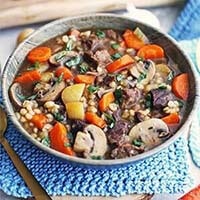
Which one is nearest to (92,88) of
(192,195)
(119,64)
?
(119,64)

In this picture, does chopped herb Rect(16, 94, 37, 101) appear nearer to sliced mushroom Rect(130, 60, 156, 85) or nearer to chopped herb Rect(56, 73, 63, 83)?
chopped herb Rect(56, 73, 63, 83)

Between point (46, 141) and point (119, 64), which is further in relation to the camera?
point (119, 64)

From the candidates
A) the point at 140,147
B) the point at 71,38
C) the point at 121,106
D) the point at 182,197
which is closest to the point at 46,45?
the point at 71,38

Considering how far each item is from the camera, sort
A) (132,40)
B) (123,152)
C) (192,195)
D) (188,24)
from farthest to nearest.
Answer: (188,24) → (132,40) → (192,195) → (123,152)

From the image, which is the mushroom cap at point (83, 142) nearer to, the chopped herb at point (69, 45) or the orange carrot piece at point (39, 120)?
the orange carrot piece at point (39, 120)

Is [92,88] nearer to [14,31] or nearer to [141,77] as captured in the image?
[141,77]

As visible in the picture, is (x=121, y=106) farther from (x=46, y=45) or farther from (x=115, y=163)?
(x=46, y=45)

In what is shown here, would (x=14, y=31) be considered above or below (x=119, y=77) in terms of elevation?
below
